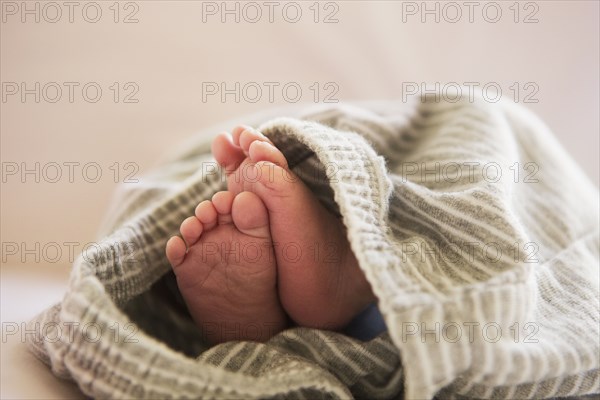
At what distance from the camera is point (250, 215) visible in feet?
1.63

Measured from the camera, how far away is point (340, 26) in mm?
954

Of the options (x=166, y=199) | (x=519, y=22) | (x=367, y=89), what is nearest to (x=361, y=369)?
(x=166, y=199)

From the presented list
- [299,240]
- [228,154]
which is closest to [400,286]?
[299,240]

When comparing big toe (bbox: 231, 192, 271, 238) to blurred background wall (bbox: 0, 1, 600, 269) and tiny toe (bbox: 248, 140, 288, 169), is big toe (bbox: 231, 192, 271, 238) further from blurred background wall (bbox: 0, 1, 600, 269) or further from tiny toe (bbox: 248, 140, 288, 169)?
blurred background wall (bbox: 0, 1, 600, 269)

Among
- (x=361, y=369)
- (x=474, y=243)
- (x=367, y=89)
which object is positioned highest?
(x=367, y=89)

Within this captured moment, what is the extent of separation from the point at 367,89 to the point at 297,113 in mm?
261

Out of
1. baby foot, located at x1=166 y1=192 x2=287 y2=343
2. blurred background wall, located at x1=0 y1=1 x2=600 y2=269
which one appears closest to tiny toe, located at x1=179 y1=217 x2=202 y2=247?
baby foot, located at x1=166 y1=192 x2=287 y2=343

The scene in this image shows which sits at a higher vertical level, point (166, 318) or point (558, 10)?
point (558, 10)

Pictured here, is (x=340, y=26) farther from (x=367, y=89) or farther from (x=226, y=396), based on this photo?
(x=226, y=396)

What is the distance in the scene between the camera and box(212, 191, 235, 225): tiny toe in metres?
0.51

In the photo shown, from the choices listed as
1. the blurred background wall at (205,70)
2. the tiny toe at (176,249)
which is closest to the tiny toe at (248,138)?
the tiny toe at (176,249)

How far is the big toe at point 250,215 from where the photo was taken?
0.50m

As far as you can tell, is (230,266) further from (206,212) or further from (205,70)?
(205,70)

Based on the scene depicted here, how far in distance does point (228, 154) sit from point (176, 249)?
0.35 feet
